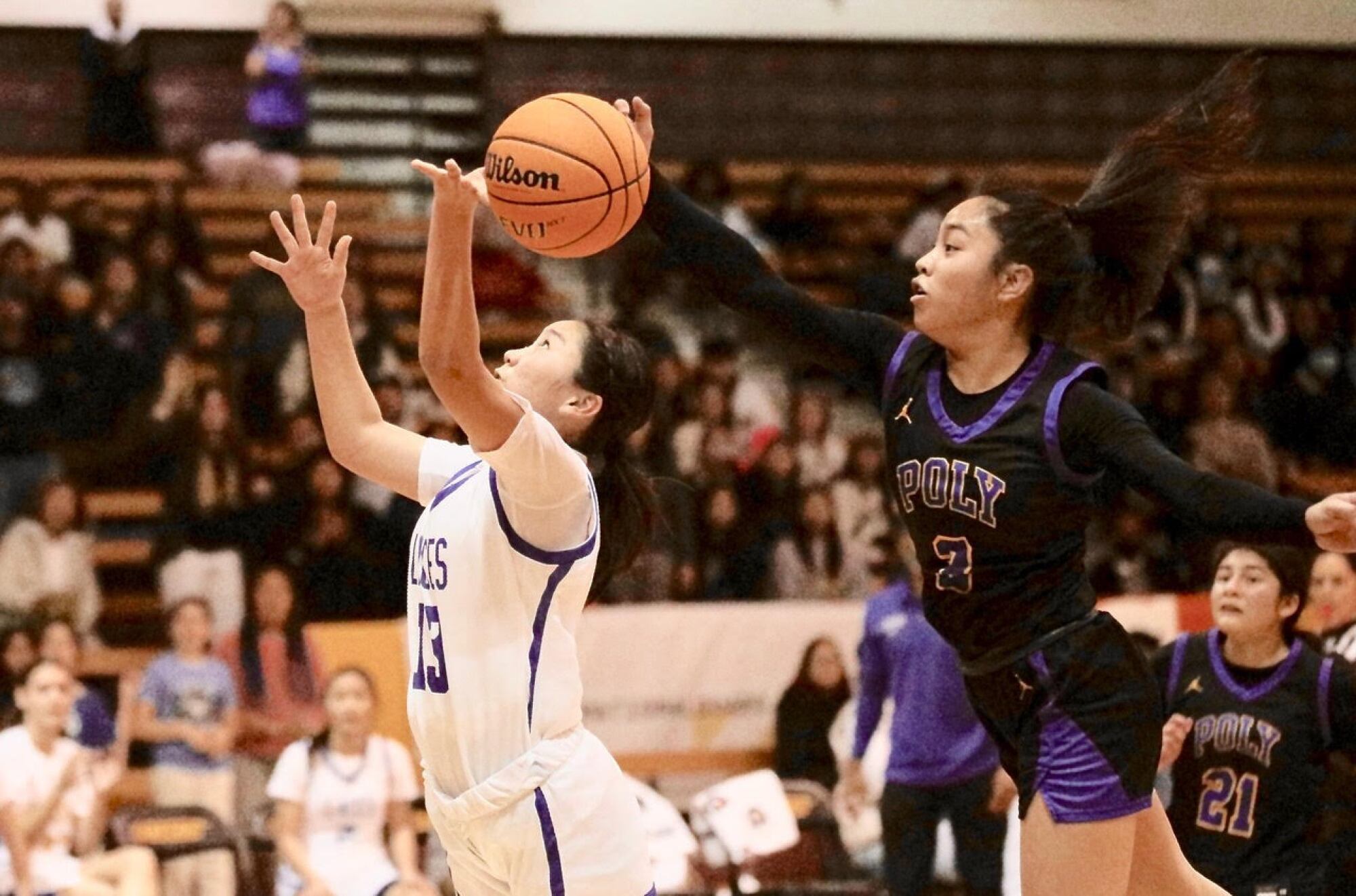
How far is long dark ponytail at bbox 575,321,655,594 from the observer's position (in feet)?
12.7

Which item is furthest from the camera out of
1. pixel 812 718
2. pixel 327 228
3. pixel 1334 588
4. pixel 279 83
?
pixel 279 83

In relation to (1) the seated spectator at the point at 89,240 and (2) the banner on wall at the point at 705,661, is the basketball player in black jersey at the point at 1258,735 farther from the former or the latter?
(1) the seated spectator at the point at 89,240

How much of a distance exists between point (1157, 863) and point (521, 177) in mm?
1938

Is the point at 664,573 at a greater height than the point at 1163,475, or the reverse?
the point at 1163,475

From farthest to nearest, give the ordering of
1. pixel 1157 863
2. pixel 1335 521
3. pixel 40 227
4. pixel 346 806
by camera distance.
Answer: pixel 40 227 < pixel 346 806 < pixel 1157 863 < pixel 1335 521

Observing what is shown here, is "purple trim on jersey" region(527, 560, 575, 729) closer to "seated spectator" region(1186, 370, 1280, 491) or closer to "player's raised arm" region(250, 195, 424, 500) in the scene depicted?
"player's raised arm" region(250, 195, 424, 500)

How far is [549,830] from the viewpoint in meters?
3.57

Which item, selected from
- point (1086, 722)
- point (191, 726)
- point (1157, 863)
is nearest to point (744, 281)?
point (1086, 722)

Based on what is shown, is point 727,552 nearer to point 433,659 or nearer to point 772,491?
point 772,491

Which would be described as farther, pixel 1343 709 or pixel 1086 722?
pixel 1343 709

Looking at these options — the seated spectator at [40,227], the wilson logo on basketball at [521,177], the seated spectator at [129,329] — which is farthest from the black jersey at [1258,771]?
the seated spectator at [40,227]

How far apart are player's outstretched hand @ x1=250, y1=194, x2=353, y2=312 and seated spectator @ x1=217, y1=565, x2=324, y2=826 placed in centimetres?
451

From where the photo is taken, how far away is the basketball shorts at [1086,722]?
383 centimetres

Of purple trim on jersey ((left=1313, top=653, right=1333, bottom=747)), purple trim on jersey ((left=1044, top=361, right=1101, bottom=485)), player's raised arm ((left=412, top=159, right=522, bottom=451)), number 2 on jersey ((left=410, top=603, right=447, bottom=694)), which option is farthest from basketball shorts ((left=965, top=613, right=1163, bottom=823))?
purple trim on jersey ((left=1313, top=653, right=1333, bottom=747))
